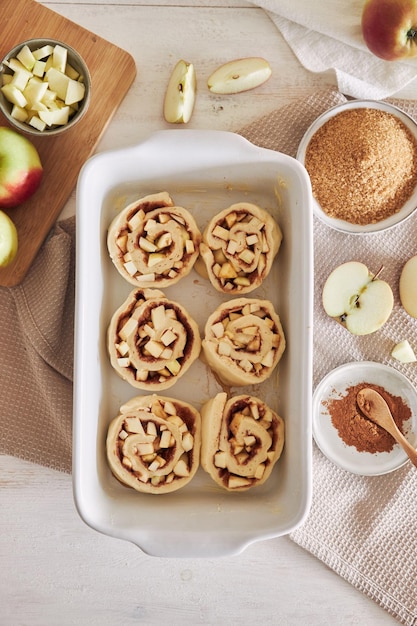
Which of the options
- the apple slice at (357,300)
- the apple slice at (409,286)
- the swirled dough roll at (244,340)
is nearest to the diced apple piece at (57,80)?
the swirled dough roll at (244,340)

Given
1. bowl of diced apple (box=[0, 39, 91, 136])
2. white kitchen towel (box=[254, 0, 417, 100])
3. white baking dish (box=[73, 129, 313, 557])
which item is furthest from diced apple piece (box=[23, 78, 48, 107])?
white kitchen towel (box=[254, 0, 417, 100])

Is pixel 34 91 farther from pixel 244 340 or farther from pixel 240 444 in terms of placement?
pixel 240 444

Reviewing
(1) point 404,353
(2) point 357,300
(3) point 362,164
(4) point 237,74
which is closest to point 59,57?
(4) point 237,74

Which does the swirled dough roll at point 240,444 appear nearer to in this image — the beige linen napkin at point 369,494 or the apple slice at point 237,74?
the beige linen napkin at point 369,494

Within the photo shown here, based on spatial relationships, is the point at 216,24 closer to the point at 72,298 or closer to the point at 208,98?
the point at 208,98

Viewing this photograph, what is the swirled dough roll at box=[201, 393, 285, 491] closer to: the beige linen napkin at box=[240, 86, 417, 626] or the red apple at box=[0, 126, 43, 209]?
the beige linen napkin at box=[240, 86, 417, 626]

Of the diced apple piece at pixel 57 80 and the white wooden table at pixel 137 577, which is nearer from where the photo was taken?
the diced apple piece at pixel 57 80
